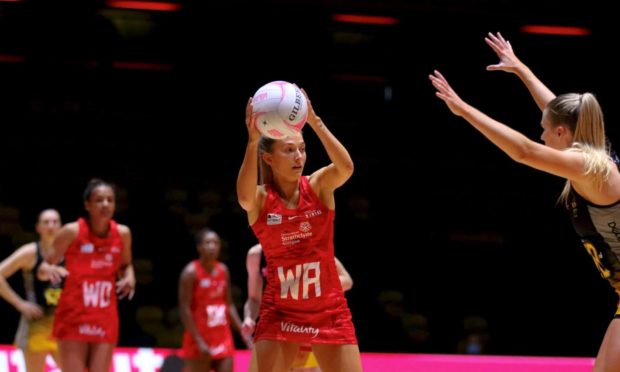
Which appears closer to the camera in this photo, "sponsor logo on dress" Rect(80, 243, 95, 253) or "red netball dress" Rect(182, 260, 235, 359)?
"sponsor logo on dress" Rect(80, 243, 95, 253)

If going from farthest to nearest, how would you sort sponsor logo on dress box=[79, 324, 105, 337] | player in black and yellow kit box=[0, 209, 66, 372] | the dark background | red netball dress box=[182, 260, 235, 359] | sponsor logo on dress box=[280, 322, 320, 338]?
the dark background < red netball dress box=[182, 260, 235, 359] < player in black and yellow kit box=[0, 209, 66, 372] < sponsor logo on dress box=[79, 324, 105, 337] < sponsor logo on dress box=[280, 322, 320, 338]

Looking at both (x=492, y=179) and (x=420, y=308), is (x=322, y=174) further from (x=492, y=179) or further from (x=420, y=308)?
(x=492, y=179)

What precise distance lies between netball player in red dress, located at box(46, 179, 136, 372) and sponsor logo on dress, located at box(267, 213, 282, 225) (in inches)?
93.7

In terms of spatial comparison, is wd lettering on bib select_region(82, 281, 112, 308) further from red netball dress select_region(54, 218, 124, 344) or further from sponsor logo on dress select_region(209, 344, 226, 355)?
sponsor logo on dress select_region(209, 344, 226, 355)

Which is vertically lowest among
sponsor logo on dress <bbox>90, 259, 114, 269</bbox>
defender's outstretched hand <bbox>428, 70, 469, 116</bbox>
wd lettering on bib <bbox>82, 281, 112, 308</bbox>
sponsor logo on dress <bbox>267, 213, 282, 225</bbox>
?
wd lettering on bib <bbox>82, 281, 112, 308</bbox>

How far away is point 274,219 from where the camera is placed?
4.20 metres

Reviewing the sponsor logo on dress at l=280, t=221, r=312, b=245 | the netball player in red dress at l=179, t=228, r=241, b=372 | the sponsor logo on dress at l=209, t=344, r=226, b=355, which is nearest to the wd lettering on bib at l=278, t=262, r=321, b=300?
the sponsor logo on dress at l=280, t=221, r=312, b=245

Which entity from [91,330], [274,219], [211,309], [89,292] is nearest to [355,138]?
[211,309]

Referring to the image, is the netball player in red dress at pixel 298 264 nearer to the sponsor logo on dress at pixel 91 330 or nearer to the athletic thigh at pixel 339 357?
the athletic thigh at pixel 339 357

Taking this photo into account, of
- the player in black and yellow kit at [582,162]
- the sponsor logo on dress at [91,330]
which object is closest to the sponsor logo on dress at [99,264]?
the sponsor logo on dress at [91,330]

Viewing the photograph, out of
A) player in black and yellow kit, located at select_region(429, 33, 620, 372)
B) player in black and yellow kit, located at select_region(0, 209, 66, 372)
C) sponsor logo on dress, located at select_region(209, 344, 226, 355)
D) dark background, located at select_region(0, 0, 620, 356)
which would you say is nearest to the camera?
player in black and yellow kit, located at select_region(429, 33, 620, 372)

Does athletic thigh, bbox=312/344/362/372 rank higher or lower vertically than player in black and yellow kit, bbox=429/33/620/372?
lower

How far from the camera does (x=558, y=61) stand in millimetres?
11719

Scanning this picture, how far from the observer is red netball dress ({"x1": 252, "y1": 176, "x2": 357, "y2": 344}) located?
4105 millimetres
